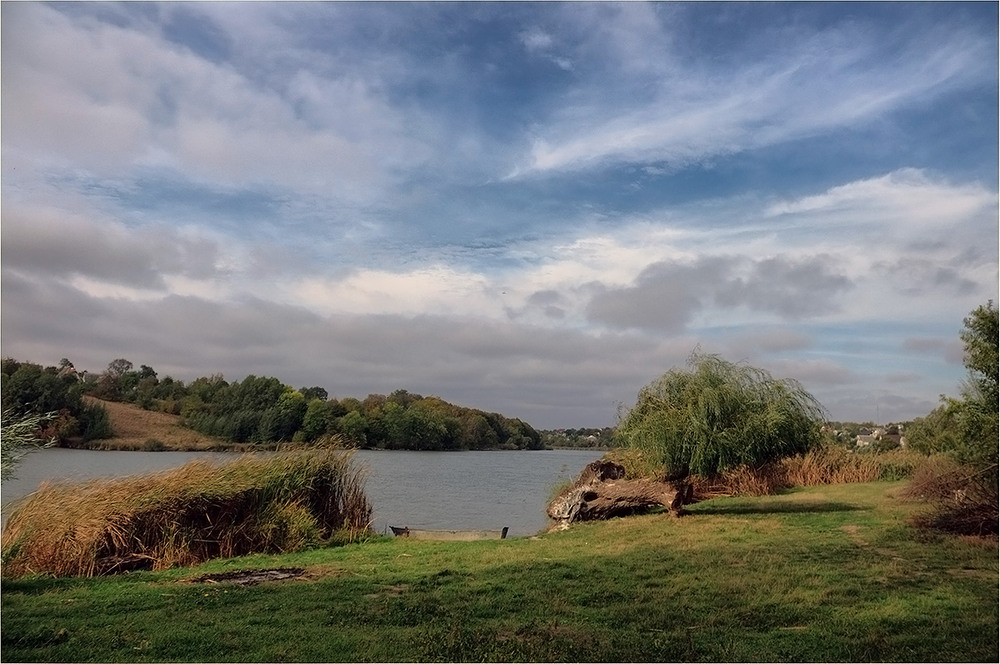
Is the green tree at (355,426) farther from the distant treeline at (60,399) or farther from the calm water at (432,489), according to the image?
the distant treeline at (60,399)

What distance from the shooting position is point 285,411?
129ft

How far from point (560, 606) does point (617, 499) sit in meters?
9.59

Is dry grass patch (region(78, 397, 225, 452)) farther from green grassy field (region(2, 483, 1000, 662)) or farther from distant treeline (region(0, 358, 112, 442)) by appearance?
green grassy field (region(2, 483, 1000, 662))

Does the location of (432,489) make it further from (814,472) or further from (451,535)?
(814,472)

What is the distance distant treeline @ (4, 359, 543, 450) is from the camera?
132 feet

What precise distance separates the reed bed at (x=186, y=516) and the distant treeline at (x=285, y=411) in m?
15.7

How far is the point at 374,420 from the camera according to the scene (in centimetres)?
5438

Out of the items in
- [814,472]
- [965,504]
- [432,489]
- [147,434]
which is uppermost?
[965,504]

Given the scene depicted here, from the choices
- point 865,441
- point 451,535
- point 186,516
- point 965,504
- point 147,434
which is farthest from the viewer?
point 147,434

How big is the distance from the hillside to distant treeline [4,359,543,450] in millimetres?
787

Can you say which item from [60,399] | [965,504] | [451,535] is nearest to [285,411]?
[60,399]

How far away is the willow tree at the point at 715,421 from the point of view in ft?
61.9

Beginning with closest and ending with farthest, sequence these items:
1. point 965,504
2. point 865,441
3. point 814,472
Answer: point 965,504 → point 814,472 → point 865,441

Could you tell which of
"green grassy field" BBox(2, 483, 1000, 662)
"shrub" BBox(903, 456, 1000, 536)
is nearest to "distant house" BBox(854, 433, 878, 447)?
"shrub" BBox(903, 456, 1000, 536)
